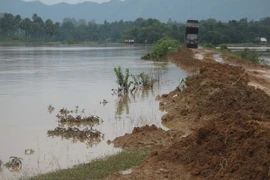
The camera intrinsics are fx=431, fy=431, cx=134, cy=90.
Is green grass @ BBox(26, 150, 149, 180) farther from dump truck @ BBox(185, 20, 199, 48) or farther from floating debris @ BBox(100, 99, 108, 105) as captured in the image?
dump truck @ BBox(185, 20, 199, 48)

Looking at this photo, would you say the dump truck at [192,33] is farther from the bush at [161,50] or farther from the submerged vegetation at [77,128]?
the submerged vegetation at [77,128]

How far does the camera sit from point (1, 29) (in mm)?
117000

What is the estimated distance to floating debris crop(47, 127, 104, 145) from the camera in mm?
11734

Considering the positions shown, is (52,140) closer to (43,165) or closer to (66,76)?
(43,165)

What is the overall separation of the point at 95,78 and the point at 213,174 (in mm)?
21082

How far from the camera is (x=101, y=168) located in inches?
Answer: 325

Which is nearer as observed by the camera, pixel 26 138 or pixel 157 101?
pixel 26 138

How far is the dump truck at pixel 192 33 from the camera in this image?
1962 inches

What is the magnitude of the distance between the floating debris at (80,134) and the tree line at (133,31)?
2927 inches

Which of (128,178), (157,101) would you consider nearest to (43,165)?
(128,178)

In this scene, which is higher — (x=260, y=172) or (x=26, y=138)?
(x=260, y=172)

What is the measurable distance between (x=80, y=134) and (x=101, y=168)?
3.91 meters

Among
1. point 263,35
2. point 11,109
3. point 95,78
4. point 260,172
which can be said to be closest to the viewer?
point 260,172

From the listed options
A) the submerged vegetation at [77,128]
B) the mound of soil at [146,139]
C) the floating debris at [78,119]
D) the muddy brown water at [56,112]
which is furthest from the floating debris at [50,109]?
the mound of soil at [146,139]
